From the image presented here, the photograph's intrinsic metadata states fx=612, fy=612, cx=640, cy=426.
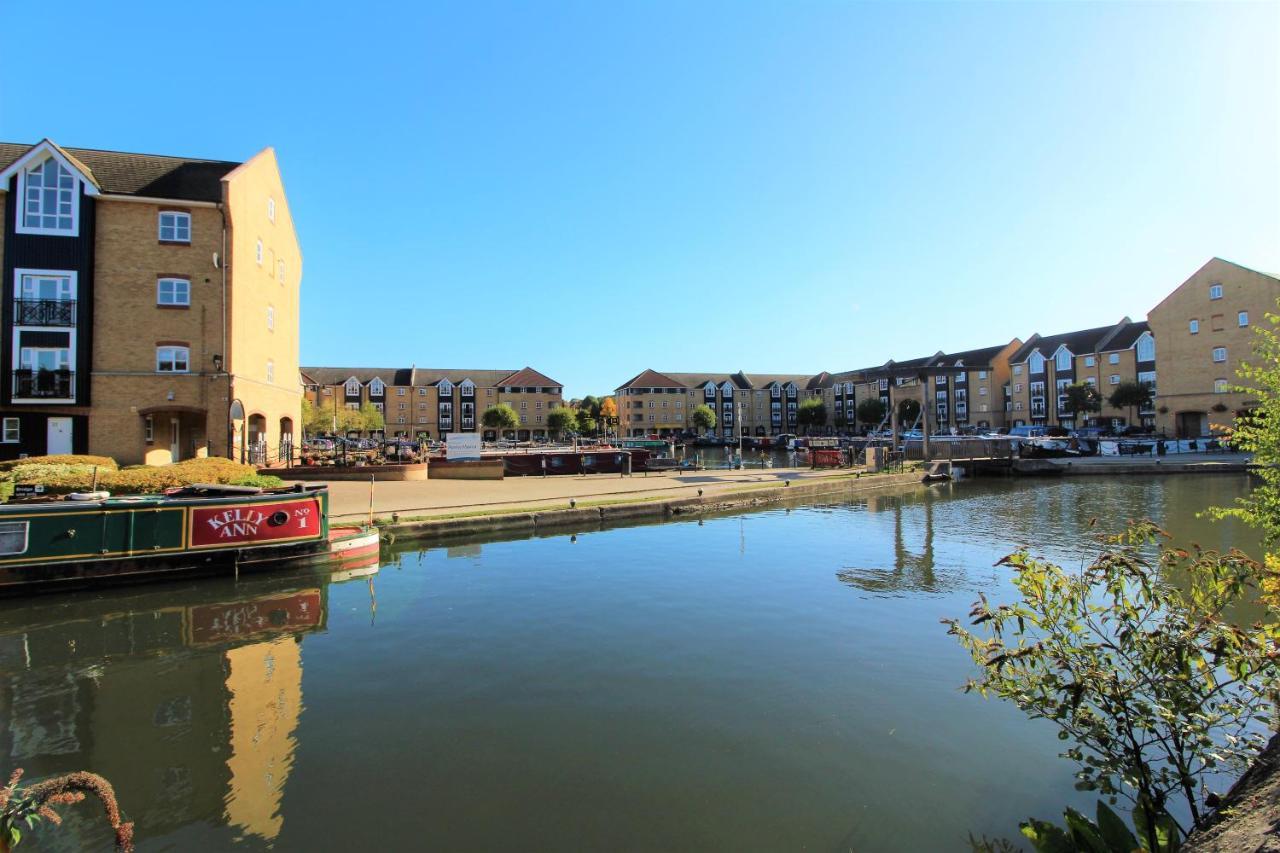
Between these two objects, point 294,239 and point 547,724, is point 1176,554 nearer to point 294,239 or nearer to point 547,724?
point 547,724

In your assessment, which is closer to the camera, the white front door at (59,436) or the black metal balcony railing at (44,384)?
the black metal balcony railing at (44,384)

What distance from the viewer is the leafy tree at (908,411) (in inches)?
3438

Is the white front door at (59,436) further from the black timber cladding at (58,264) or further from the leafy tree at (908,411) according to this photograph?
the leafy tree at (908,411)

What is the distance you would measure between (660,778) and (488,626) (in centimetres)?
506

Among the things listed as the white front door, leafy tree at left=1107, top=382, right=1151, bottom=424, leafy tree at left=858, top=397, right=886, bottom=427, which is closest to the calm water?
the white front door

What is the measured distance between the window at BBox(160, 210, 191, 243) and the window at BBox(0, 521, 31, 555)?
56.7 feet

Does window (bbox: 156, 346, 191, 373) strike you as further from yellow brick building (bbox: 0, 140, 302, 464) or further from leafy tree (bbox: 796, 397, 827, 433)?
leafy tree (bbox: 796, 397, 827, 433)

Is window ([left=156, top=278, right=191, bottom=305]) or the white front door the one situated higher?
window ([left=156, top=278, right=191, bottom=305])

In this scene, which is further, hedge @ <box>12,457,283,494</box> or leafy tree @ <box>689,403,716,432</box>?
leafy tree @ <box>689,403,716,432</box>

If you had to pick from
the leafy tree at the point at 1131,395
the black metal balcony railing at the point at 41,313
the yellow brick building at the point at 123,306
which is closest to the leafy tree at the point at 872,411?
the leafy tree at the point at 1131,395

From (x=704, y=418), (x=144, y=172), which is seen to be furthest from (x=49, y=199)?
(x=704, y=418)

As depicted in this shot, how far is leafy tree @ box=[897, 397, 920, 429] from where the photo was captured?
87312 millimetres

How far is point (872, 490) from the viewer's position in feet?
103

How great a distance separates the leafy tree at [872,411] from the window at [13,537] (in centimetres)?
9157
